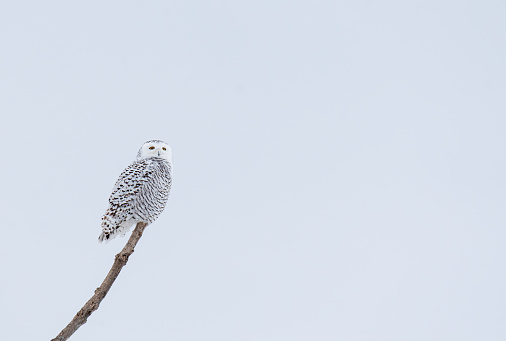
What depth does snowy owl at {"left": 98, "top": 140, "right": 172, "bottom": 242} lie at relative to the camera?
6.99 metres

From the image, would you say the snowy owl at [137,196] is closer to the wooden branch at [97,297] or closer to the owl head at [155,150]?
the owl head at [155,150]

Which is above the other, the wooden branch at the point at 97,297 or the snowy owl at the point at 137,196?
the snowy owl at the point at 137,196

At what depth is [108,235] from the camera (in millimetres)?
7000

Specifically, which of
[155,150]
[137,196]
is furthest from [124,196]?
[155,150]

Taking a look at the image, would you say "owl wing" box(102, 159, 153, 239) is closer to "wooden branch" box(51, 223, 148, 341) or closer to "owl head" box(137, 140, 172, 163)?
"owl head" box(137, 140, 172, 163)

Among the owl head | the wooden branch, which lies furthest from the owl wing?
the wooden branch

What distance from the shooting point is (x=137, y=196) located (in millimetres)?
7098

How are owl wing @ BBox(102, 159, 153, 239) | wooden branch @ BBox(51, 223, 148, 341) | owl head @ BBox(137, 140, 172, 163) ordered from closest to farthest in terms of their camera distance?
wooden branch @ BBox(51, 223, 148, 341), owl wing @ BBox(102, 159, 153, 239), owl head @ BBox(137, 140, 172, 163)

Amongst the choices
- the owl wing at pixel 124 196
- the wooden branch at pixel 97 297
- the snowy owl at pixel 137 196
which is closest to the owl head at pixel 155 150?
the snowy owl at pixel 137 196

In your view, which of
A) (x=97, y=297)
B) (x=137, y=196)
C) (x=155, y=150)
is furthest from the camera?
(x=155, y=150)

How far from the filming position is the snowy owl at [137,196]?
6.99 m

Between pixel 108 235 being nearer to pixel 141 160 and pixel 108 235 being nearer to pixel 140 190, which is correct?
pixel 140 190

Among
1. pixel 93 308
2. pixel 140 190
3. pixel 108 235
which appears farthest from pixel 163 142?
pixel 93 308

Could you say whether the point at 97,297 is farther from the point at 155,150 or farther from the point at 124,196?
the point at 155,150
